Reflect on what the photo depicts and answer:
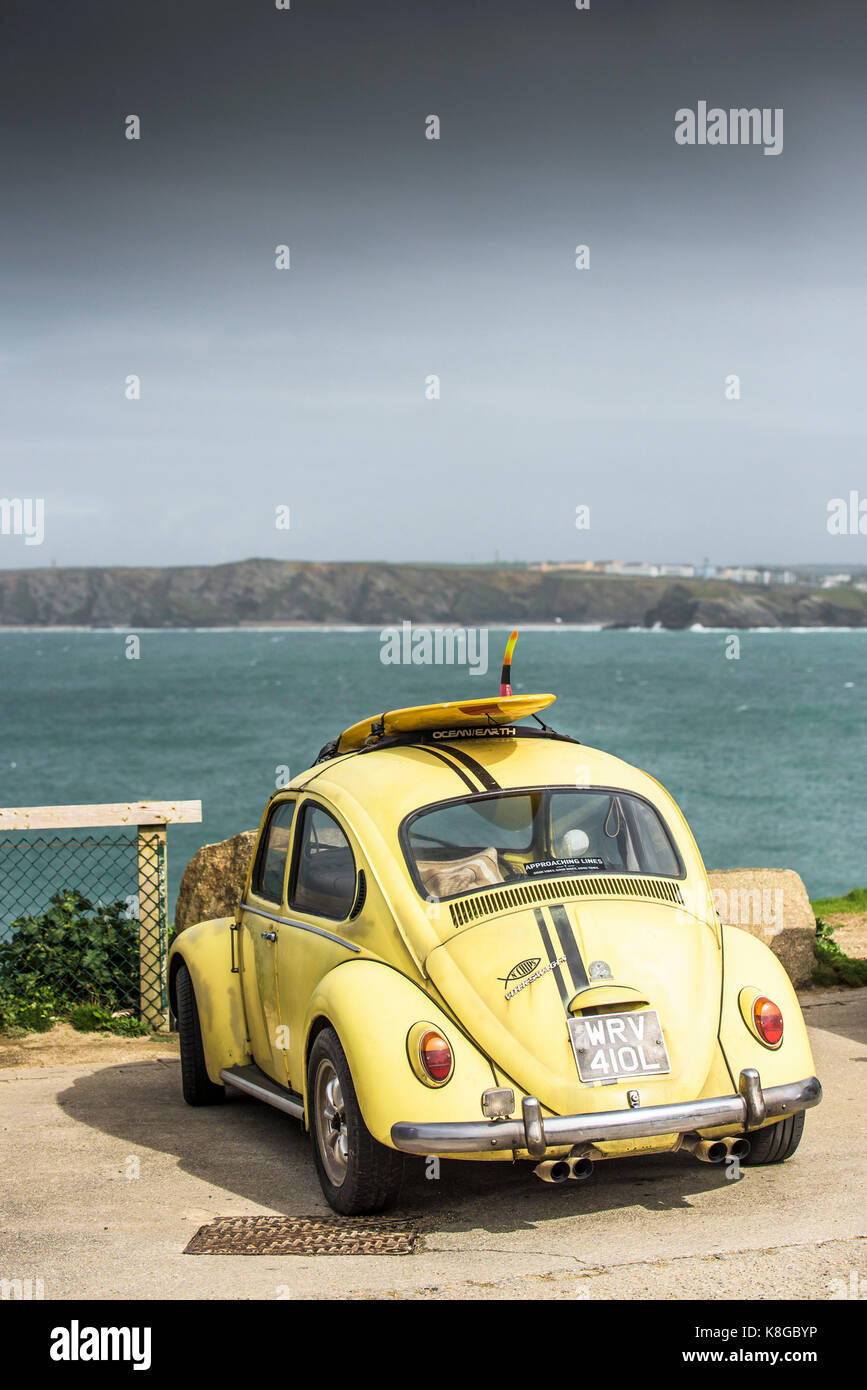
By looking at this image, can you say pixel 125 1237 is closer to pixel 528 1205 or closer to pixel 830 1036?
pixel 528 1205

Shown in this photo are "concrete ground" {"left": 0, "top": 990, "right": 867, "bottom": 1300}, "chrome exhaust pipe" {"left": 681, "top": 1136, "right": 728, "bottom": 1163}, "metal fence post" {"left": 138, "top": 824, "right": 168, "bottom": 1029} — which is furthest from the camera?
"metal fence post" {"left": 138, "top": 824, "right": 168, "bottom": 1029}

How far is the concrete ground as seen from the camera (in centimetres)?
472

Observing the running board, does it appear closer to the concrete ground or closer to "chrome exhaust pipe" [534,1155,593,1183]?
the concrete ground

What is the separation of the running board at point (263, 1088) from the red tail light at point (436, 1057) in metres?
1.05


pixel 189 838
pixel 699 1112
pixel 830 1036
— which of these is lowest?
pixel 189 838

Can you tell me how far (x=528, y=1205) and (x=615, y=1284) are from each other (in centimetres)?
107

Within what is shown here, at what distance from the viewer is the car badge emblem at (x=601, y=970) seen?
5414 mm

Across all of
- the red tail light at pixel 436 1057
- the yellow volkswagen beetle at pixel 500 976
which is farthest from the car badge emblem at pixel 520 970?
the red tail light at pixel 436 1057

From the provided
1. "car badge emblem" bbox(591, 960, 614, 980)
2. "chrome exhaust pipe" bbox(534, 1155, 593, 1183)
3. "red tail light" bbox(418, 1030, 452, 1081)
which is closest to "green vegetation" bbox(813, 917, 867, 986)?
"car badge emblem" bbox(591, 960, 614, 980)

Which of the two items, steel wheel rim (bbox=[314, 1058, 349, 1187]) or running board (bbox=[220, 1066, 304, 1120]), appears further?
running board (bbox=[220, 1066, 304, 1120])

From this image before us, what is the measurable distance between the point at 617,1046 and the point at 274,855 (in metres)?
2.50

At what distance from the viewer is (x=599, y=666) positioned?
172875 millimetres

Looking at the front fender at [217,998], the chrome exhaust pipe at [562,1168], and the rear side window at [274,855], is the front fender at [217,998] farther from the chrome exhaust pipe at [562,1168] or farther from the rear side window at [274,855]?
the chrome exhaust pipe at [562,1168]

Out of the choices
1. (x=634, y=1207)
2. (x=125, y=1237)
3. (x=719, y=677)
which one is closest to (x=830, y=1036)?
(x=634, y=1207)
